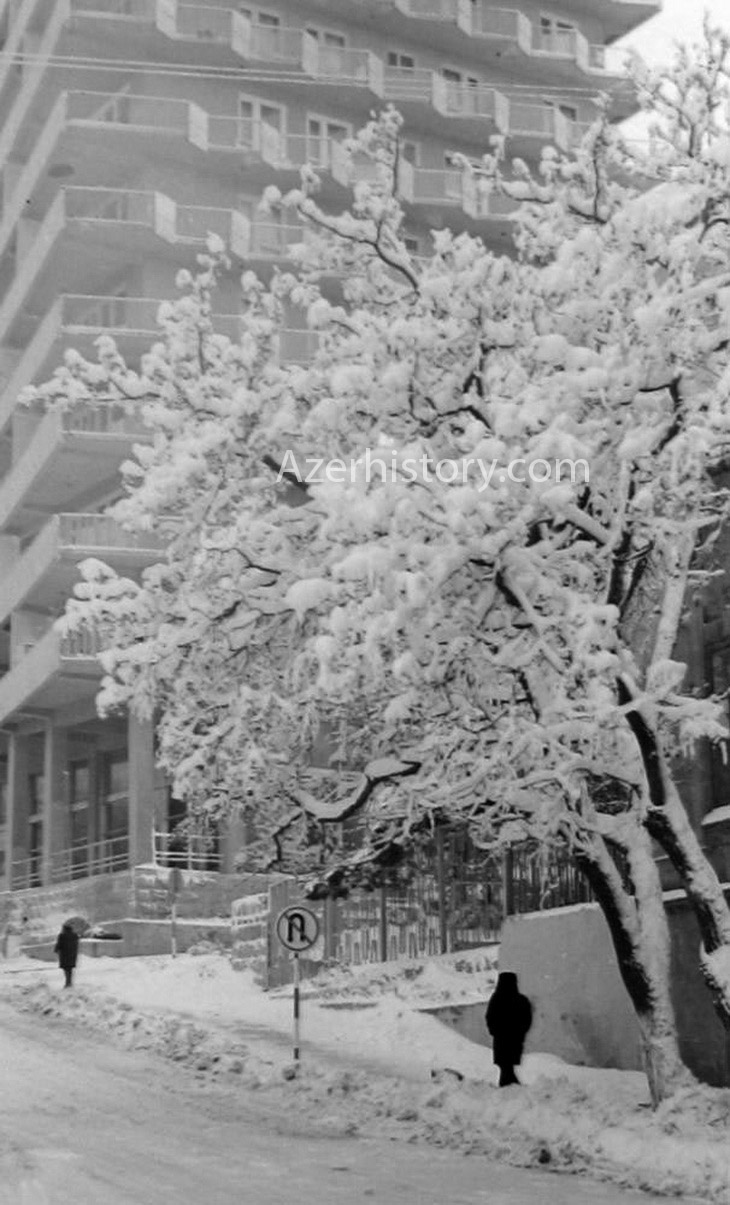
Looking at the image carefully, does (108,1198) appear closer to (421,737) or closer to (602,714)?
(602,714)

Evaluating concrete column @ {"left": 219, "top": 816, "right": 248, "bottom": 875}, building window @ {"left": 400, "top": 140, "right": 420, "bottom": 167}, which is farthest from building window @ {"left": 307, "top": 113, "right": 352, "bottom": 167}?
concrete column @ {"left": 219, "top": 816, "right": 248, "bottom": 875}

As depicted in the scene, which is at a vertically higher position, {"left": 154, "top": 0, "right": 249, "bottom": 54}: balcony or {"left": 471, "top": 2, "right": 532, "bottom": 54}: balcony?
{"left": 471, "top": 2, "right": 532, "bottom": 54}: balcony

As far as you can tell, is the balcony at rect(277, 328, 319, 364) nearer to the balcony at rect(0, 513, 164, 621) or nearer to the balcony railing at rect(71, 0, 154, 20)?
the balcony at rect(0, 513, 164, 621)

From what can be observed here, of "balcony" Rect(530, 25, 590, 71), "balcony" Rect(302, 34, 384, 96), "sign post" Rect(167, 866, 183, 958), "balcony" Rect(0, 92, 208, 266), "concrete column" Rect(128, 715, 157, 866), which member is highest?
"balcony" Rect(530, 25, 590, 71)

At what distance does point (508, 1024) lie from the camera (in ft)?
A: 58.7

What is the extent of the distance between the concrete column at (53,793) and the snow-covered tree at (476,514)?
31813mm

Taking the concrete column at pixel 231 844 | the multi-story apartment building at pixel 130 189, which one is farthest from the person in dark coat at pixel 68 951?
the concrete column at pixel 231 844

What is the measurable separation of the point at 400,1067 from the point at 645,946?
16.8 feet

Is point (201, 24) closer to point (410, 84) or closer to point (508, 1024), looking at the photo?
point (410, 84)

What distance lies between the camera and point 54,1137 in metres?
14.0

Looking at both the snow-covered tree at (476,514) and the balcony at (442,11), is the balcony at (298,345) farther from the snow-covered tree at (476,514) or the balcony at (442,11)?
the snow-covered tree at (476,514)

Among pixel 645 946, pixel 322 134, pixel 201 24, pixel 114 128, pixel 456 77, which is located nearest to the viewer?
pixel 645 946

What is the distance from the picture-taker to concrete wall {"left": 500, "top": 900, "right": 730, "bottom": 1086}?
59.3ft

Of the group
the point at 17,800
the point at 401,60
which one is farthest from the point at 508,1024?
the point at 401,60
